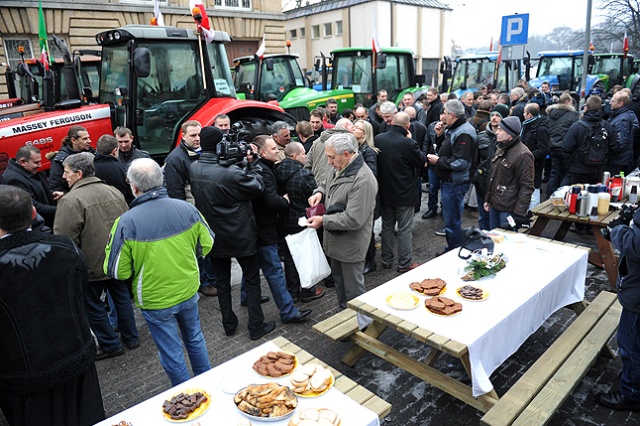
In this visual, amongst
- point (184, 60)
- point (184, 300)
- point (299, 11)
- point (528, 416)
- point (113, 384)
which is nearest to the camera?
point (528, 416)

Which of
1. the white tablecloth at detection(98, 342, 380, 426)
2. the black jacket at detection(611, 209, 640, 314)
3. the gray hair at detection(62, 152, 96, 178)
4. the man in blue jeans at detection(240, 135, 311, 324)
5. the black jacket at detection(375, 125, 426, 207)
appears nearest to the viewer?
the white tablecloth at detection(98, 342, 380, 426)

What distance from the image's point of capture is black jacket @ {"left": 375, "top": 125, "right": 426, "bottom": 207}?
5512mm

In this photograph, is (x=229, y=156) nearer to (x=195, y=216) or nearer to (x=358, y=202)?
(x=195, y=216)

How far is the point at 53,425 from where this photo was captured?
105 inches

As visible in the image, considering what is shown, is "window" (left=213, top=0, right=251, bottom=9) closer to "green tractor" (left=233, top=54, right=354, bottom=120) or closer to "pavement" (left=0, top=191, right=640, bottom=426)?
"green tractor" (left=233, top=54, right=354, bottom=120)

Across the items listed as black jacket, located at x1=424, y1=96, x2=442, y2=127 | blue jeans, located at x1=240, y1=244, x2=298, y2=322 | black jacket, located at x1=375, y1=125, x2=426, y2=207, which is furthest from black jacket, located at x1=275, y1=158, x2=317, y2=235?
black jacket, located at x1=424, y1=96, x2=442, y2=127

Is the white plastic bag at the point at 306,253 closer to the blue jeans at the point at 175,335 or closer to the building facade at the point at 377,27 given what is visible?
the blue jeans at the point at 175,335

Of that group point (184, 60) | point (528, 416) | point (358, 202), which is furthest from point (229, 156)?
point (184, 60)

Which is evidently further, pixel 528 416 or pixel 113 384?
pixel 113 384

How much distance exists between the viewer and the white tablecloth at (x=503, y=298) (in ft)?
9.70

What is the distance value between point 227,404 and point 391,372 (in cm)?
183

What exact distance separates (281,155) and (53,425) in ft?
10.8

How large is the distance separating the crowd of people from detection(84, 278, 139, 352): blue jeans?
0.5 inches

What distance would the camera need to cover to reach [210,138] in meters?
4.05
